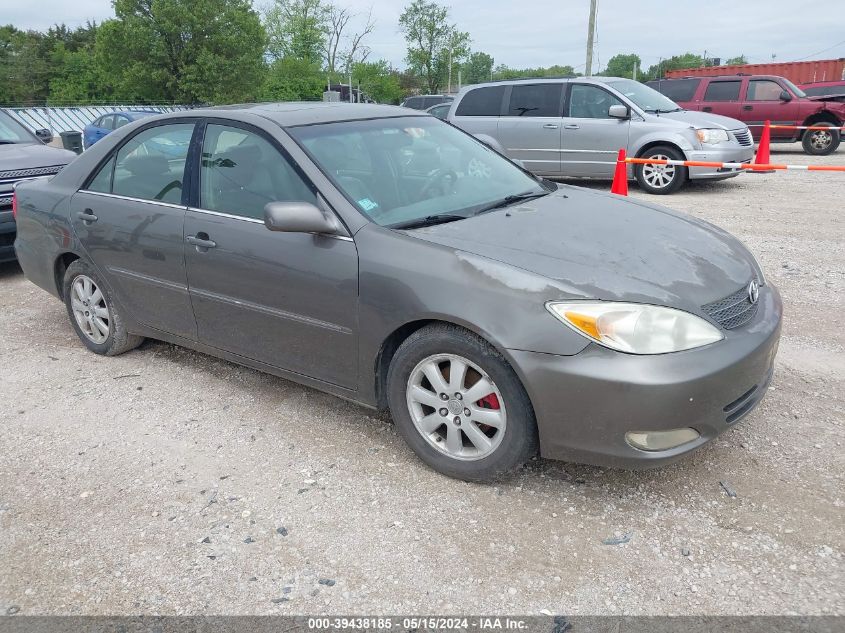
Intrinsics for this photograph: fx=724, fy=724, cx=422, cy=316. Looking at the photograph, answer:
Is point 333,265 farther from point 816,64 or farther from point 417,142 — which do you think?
point 816,64

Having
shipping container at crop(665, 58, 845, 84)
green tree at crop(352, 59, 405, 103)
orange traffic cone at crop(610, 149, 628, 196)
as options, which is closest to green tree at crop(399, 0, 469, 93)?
green tree at crop(352, 59, 405, 103)

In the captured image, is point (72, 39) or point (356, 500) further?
point (72, 39)

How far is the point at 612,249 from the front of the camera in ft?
10.4

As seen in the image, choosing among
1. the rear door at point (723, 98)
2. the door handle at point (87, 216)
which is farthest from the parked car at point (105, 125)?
the door handle at point (87, 216)

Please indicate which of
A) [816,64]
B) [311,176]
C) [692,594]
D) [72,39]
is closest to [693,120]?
[311,176]

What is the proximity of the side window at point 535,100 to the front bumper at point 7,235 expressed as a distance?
7.81 m

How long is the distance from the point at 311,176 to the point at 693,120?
922cm

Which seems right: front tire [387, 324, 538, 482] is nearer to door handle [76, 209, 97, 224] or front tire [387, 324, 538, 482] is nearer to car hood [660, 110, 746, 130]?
door handle [76, 209, 97, 224]

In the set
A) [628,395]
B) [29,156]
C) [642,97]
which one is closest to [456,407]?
[628,395]

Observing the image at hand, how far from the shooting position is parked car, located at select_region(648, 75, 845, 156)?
54.3 feet

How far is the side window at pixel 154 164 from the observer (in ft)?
13.5

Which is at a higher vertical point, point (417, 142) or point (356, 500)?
point (417, 142)

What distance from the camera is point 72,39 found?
210ft

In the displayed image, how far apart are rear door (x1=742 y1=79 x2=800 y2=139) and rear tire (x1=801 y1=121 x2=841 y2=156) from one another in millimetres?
389
